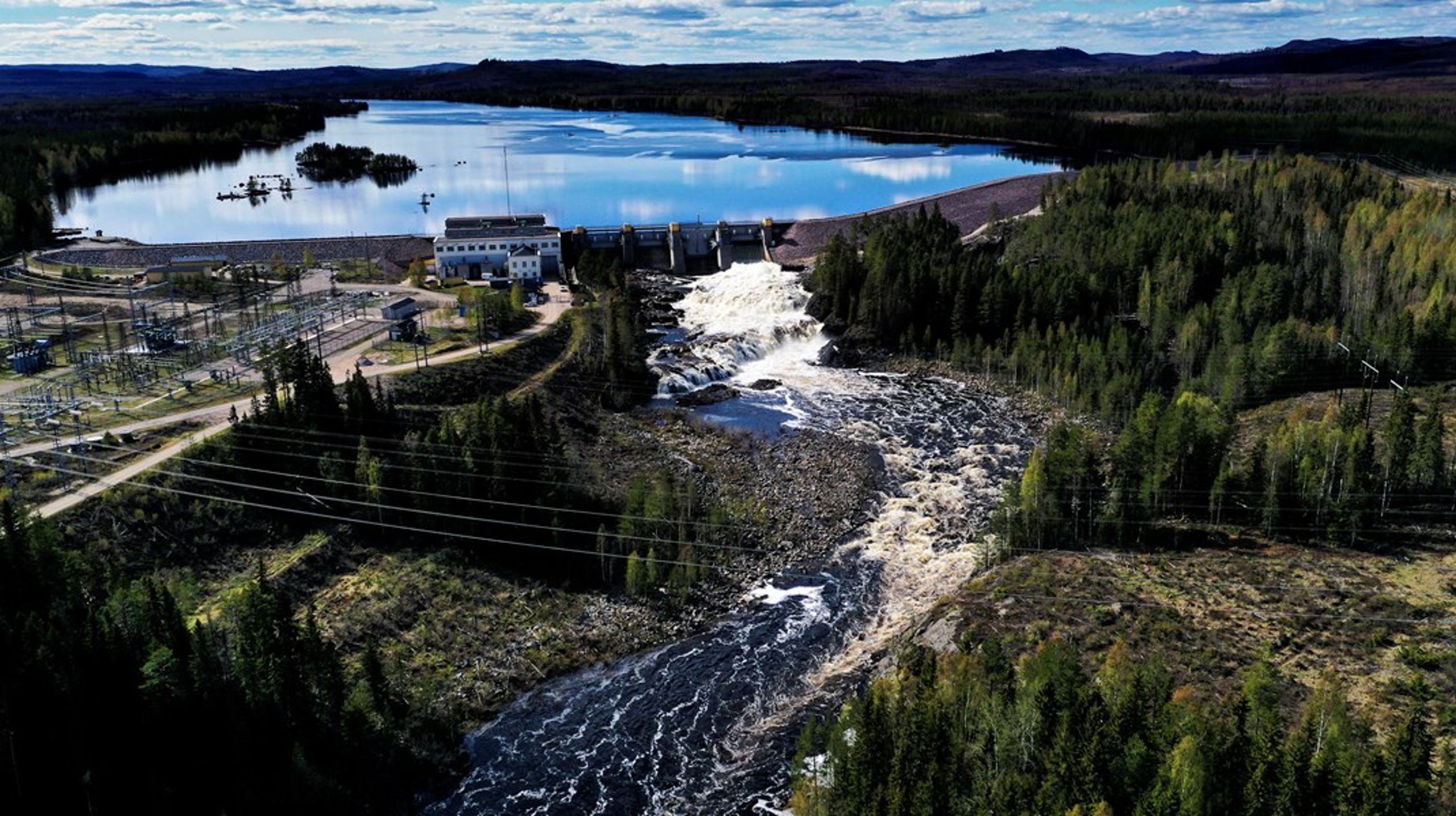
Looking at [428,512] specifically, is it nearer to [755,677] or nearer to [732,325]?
[755,677]

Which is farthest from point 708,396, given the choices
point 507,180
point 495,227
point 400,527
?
point 507,180

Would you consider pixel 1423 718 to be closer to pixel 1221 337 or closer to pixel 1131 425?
pixel 1131 425

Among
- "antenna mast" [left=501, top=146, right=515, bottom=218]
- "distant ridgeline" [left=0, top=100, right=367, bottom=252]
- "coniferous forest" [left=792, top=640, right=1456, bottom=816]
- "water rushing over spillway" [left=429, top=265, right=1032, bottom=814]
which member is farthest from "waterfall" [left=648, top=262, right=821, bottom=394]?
"distant ridgeline" [left=0, top=100, right=367, bottom=252]

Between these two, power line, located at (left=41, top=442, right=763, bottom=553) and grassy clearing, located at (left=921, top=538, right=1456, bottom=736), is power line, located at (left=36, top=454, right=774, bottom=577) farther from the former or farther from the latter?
grassy clearing, located at (left=921, top=538, right=1456, bottom=736)

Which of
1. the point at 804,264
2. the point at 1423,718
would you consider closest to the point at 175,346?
the point at 804,264

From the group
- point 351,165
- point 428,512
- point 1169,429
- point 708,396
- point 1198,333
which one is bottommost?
point 708,396

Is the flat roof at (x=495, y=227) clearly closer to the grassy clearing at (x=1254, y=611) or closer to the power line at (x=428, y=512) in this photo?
the power line at (x=428, y=512)
